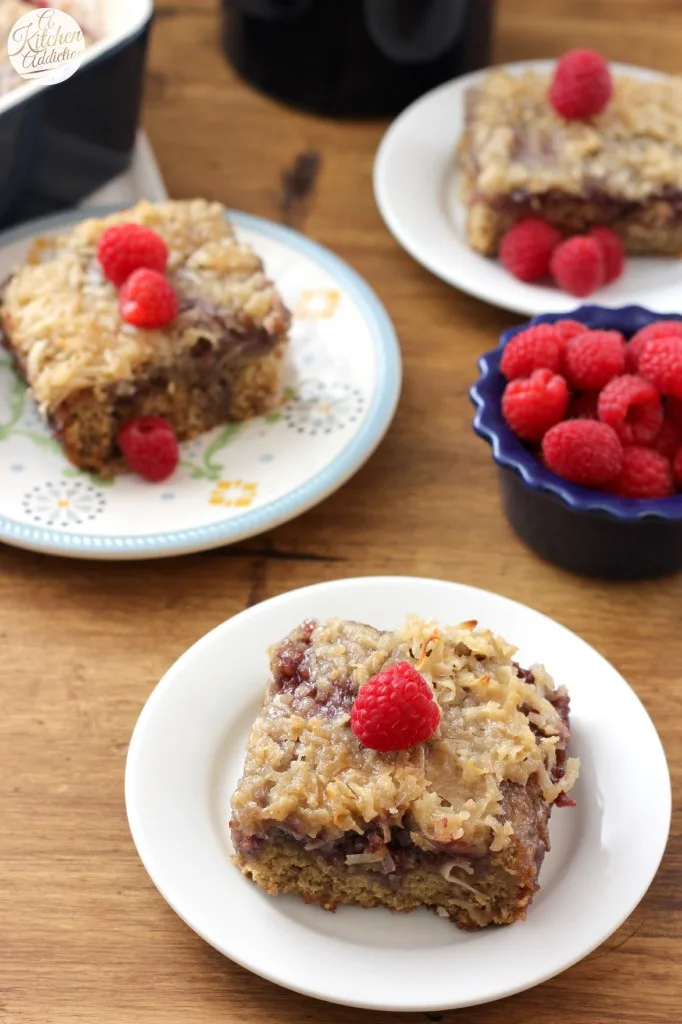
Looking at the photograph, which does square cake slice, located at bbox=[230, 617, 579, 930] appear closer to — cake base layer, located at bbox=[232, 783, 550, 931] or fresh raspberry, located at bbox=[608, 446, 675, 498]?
cake base layer, located at bbox=[232, 783, 550, 931]

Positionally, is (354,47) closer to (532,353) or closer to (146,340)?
(146,340)

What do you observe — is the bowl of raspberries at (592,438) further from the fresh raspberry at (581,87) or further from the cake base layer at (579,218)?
the fresh raspberry at (581,87)

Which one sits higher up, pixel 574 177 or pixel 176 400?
pixel 574 177

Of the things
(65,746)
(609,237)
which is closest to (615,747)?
(65,746)

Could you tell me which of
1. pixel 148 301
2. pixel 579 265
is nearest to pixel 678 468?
pixel 579 265

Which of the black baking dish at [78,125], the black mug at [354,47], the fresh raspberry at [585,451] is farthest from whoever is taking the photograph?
the black mug at [354,47]

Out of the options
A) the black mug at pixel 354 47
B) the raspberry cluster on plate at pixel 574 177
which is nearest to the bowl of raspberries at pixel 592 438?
the raspberry cluster on plate at pixel 574 177

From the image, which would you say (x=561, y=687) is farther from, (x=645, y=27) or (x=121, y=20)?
(x=645, y=27)
